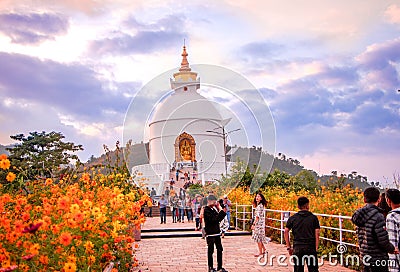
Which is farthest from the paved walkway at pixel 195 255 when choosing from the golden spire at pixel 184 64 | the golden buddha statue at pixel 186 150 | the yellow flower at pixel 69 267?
the golden spire at pixel 184 64

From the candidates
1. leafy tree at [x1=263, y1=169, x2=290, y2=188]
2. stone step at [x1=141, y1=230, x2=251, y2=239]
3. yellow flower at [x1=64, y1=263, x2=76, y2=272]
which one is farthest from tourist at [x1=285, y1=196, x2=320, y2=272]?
leafy tree at [x1=263, y1=169, x2=290, y2=188]

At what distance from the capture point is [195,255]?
1047 centimetres

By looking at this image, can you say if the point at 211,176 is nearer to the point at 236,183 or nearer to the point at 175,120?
the point at 175,120

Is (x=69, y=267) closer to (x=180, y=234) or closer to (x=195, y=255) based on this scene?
(x=195, y=255)

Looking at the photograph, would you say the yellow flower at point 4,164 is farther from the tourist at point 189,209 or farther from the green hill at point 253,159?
the tourist at point 189,209

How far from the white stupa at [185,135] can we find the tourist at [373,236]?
28569 millimetres

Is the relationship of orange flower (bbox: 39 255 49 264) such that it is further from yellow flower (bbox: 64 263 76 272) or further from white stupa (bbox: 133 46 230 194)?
white stupa (bbox: 133 46 230 194)

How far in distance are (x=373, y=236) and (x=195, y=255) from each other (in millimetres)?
6195

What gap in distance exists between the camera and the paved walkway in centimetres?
869

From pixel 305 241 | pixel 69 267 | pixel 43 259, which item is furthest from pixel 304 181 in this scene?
pixel 69 267

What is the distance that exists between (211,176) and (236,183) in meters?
12.5

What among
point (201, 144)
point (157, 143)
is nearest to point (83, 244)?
point (201, 144)

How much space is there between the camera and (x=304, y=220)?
5598 millimetres

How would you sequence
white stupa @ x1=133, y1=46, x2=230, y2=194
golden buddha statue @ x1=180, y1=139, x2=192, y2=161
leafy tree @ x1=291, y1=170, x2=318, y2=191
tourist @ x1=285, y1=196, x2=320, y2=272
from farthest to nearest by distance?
golden buddha statue @ x1=180, y1=139, x2=192, y2=161, white stupa @ x1=133, y1=46, x2=230, y2=194, leafy tree @ x1=291, y1=170, x2=318, y2=191, tourist @ x1=285, y1=196, x2=320, y2=272
